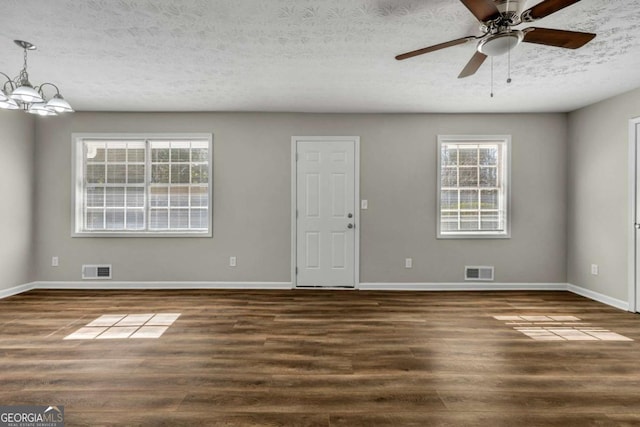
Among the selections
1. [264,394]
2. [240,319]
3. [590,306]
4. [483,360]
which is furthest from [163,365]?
[590,306]

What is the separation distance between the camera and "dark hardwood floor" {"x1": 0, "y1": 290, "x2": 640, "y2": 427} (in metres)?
1.90

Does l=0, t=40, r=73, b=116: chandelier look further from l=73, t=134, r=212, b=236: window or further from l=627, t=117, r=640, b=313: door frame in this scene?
l=627, t=117, r=640, b=313: door frame

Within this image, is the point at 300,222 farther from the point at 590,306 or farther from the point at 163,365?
the point at 590,306

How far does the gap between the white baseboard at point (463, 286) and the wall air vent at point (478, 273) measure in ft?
0.24

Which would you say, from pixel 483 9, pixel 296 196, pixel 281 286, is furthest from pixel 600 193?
pixel 281 286

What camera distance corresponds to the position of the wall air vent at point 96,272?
480 centimetres

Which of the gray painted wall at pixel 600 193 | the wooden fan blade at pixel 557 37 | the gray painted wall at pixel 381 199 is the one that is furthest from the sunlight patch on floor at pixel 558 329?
the wooden fan blade at pixel 557 37

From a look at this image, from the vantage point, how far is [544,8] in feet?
6.21

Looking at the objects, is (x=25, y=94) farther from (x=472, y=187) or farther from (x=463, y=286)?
(x=463, y=286)

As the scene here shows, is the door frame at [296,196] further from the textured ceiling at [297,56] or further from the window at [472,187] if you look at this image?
the window at [472,187]

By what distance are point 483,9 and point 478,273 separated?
3.84m

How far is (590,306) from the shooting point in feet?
13.3

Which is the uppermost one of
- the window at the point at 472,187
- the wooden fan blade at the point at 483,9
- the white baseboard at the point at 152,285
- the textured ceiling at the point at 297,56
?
the textured ceiling at the point at 297,56

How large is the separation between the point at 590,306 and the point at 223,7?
5.05 m
